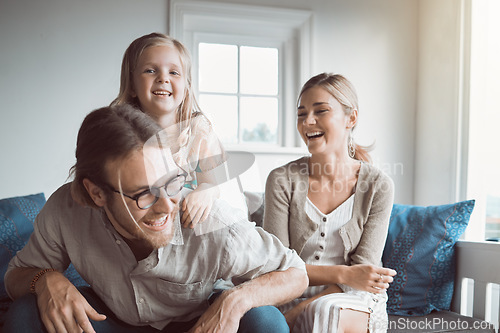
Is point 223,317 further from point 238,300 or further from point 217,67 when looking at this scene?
point 217,67

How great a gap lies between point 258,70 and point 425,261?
1.69 metres

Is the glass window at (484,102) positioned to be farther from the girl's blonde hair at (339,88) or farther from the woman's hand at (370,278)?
the woman's hand at (370,278)

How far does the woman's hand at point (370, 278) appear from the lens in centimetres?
157

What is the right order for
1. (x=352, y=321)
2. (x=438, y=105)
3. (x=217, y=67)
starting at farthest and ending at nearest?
(x=217, y=67) < (x=438, y=105) < (x=352, y=321)

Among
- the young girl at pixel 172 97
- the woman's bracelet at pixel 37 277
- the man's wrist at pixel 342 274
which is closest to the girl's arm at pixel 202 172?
the young girl at pixel 172 97

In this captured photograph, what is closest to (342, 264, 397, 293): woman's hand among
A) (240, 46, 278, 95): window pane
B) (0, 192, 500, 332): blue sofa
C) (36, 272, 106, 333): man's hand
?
(0, 192, 500, 332): blue sofa

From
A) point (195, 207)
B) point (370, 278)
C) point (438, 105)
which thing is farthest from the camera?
point (438, 105)

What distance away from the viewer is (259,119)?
312cm

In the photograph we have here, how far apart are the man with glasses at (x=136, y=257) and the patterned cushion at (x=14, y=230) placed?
509 mm

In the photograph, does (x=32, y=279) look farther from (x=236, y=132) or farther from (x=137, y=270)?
(x=236, y=132)

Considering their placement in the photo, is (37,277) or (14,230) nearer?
(37,277)

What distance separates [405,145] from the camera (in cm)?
318

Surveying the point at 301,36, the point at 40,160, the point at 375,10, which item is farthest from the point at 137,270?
the point at 375,10

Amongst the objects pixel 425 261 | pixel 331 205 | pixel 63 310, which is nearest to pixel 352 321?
pixel 331 205
